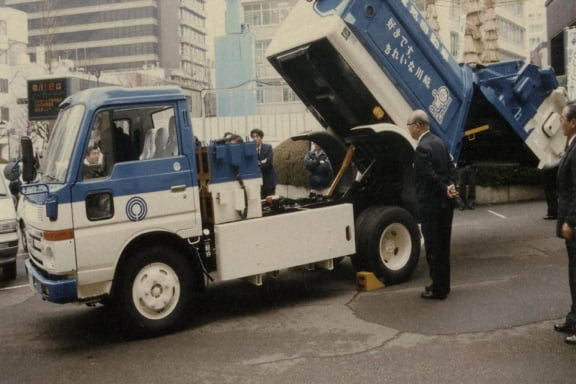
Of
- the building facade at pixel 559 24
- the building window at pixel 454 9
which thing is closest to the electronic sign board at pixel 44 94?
the building facade at pixel 559 24

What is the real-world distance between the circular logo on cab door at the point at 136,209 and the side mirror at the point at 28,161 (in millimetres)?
1076

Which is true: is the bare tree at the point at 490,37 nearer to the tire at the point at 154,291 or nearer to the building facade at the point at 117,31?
the tire at the point at 154,291

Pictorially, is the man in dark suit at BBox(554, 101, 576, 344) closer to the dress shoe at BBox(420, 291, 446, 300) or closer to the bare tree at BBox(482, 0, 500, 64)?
the dress shoe at BBox(420, 291, 446, 300)

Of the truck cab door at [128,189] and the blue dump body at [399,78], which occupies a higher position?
the blue dump body at [399,78]

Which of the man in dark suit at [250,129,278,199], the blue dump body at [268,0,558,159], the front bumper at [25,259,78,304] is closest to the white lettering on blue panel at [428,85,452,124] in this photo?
the blue dump body at [268,0,558,159]

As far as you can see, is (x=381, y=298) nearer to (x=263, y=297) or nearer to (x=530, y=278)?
(x=263, y=297)

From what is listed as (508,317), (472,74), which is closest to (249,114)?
(472,74)

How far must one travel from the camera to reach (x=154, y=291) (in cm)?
645

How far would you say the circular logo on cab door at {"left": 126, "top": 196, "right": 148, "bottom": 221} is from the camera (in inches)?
248

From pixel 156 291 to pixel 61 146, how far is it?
5.44 feet

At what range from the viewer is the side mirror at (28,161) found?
6.29 meters

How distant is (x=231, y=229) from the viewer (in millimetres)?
6801

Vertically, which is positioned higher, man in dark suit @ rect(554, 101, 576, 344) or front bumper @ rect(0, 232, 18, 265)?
man in dark suit @ rect(554, 101, 576, 344)

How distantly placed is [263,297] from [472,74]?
4059 mm
